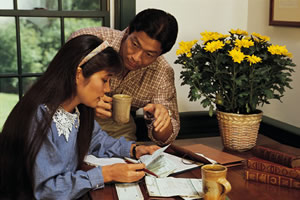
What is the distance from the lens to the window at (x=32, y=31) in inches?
102

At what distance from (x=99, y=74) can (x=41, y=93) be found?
230 mm

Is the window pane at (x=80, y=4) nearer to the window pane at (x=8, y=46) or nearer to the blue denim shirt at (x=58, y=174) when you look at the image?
the window pane at (x=8, y=46)

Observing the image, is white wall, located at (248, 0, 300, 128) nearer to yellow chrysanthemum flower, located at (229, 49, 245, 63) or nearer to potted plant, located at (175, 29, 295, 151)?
potted plant, located at (175, 29, 295, 151)

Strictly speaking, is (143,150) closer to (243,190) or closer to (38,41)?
(243,190)

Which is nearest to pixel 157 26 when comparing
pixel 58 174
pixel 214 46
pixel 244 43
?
pixel 214 46

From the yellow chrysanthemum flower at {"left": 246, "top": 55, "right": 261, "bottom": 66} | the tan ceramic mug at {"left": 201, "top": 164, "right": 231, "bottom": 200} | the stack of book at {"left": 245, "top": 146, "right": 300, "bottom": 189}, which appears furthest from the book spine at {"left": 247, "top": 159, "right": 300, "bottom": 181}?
the yellow chrysanthemum flower at {"left": 246, "top": 55, "right": 261, "bottom": 66}

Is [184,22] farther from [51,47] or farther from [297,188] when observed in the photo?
[297,188]

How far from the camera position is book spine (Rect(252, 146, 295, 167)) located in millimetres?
1649

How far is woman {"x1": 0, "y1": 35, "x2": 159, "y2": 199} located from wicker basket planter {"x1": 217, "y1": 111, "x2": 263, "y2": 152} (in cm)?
58

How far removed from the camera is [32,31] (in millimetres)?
2646

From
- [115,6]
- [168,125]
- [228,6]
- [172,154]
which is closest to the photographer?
[172,154]

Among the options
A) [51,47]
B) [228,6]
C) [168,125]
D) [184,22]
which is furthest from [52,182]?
[228,6]

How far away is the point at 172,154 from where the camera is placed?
1.93 m

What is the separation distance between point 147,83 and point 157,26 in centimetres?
41
